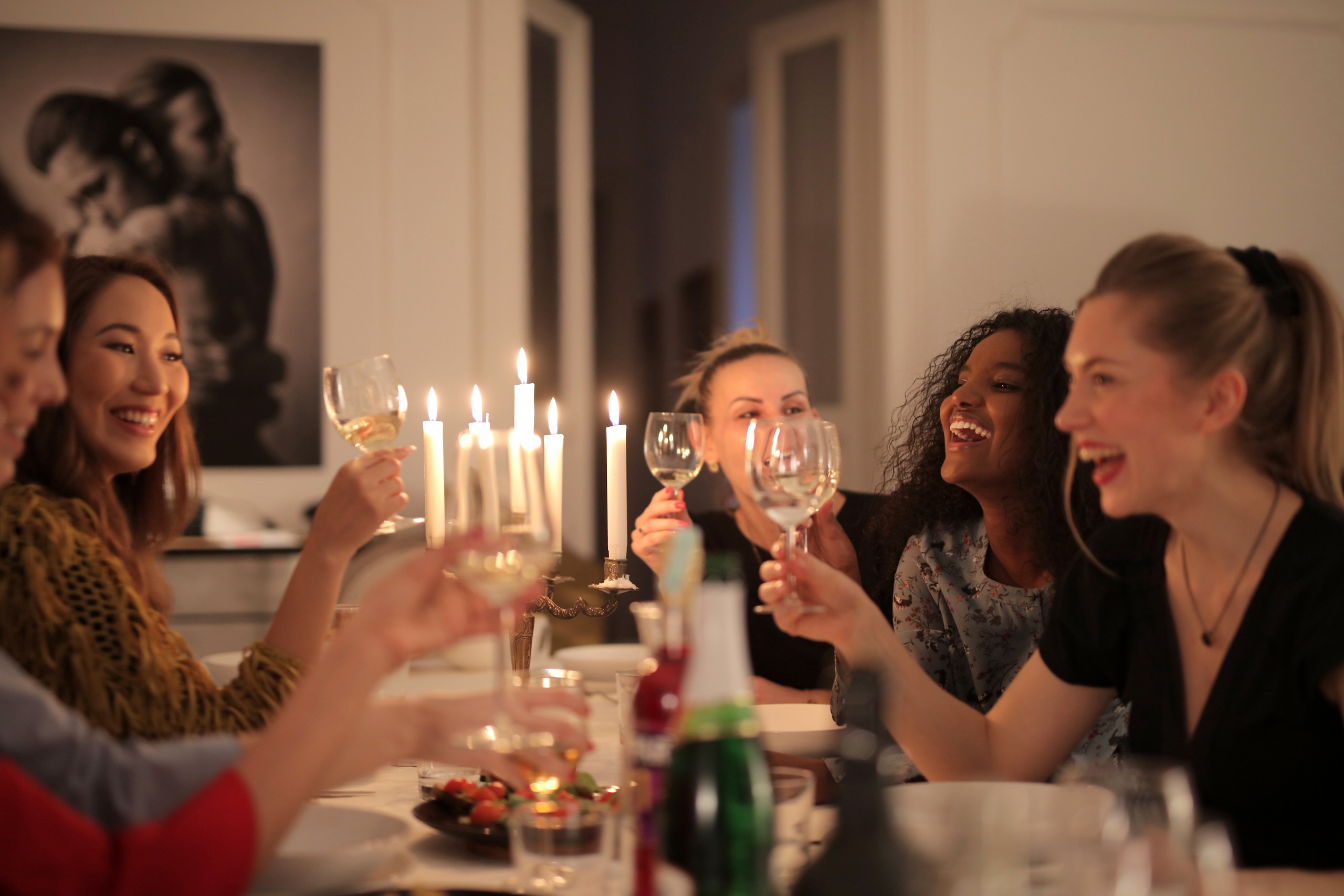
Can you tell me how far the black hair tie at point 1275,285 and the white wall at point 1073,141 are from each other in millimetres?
3071

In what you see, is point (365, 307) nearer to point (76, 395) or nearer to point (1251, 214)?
point (76, 395)

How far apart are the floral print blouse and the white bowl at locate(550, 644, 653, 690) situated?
19.7 inches

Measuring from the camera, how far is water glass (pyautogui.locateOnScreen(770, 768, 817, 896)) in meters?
0.99

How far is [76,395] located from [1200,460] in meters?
1.41

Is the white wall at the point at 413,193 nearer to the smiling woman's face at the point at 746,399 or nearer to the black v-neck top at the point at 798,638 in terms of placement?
the smiling woman's face at the point at 746,399

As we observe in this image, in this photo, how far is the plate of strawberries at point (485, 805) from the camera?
1190 mm

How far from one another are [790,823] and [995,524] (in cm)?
118

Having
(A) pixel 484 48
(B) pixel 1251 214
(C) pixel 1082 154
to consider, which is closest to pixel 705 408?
(A) pixel 484 48

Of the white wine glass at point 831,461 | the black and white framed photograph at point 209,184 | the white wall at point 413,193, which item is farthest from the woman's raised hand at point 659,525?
the black and white framed photograph at point 209,184

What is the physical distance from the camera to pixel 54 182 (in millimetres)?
3932

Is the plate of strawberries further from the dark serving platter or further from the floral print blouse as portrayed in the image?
the floral print blouse

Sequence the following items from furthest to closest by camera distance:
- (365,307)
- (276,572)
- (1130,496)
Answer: (365,307)
(276,572)
(1130,496)

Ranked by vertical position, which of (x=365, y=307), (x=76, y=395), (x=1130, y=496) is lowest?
(x=1130, y=496)

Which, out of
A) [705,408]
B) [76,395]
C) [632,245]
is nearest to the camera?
[76,395]
